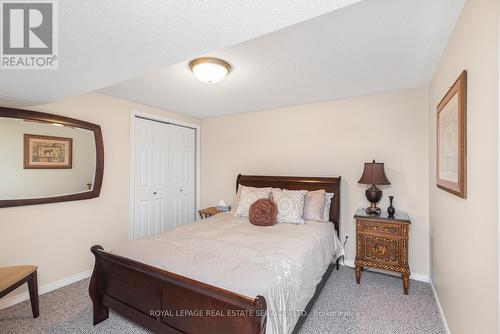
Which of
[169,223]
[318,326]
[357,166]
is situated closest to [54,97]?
[169,223]

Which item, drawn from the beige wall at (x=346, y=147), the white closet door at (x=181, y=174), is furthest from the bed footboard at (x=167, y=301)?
the beige wall at (x=346, y=147)

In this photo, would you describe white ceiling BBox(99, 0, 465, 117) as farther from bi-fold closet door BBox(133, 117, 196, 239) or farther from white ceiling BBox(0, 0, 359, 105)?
bi-fold closet door BBox(133, 117, 196, 239)

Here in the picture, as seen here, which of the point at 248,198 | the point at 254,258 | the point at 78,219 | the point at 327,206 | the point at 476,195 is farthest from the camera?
the point at 248,198

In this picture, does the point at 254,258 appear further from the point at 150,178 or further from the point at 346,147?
the point at 150,178

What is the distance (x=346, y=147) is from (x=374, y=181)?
2.22 feet

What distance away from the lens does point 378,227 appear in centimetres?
256

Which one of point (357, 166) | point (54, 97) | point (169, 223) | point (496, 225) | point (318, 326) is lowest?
point (318, 326)

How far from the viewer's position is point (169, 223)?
12.9 feet

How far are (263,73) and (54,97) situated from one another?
1.92 metres

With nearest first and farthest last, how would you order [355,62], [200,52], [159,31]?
[159,31] → [200,52] → [355,62]

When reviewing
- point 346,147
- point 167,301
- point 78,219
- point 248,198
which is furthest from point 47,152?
point 346,147

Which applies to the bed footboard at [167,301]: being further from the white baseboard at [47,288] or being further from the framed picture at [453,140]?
the framed picture at [453,140]

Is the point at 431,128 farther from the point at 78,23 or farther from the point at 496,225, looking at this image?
the point at 78,23

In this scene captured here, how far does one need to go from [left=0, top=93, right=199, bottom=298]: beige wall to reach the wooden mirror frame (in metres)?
0.08
